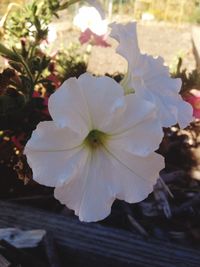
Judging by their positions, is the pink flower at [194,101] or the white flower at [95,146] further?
the pink flower at [194,101]

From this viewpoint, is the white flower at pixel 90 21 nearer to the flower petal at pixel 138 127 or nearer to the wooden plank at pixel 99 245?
the wooden plank at pixel 99 245

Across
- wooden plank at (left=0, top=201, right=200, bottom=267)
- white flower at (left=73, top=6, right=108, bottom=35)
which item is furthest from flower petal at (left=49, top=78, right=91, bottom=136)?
white flower at (left=73, top=6, right=108, bottom=35)

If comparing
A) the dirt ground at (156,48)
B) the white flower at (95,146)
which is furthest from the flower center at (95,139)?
the dirt ground at (156,48)

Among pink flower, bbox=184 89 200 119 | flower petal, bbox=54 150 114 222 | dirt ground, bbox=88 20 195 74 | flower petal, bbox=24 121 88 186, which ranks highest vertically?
flower petal, bbox=24 121 88 186

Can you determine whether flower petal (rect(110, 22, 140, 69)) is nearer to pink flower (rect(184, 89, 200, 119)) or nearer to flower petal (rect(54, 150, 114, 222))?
flower petal (rect(54, 150, 114, 222))

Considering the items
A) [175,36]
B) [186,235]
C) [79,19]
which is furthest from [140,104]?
[175,36]

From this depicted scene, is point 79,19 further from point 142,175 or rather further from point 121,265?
point 142,175

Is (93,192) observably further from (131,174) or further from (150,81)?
(150,81)
